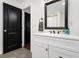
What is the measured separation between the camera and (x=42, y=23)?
7.90ft

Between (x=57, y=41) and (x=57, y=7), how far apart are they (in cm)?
97

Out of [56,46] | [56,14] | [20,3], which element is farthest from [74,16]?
[20,3]

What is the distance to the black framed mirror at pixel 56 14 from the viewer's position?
5.78 ft

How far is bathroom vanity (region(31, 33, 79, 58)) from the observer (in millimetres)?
1167

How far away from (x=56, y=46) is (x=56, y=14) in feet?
3.01

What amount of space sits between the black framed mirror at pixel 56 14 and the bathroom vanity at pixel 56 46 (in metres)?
0.46

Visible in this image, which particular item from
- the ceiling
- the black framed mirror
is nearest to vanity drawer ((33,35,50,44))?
the black framed mirror

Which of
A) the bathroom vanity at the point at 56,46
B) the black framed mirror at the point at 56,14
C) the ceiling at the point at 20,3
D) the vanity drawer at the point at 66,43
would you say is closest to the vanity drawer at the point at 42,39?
the bathroom vanity at the point at 56,46

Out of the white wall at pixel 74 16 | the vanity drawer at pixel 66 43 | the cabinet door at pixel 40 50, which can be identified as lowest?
the cabinet door at pixel 40 50

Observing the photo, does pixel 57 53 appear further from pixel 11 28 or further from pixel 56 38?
pixel 11 28

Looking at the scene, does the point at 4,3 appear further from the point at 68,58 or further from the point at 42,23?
the point at 68,58

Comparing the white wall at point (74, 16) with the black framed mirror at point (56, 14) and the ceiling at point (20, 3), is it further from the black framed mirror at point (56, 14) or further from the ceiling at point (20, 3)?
the ceiling at point (20, 3)

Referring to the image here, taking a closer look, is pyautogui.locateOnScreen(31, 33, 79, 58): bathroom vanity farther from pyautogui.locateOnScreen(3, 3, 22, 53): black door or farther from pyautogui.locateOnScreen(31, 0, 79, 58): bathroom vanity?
pyautogui.locateOnScreen(3, 3, 22, 53): black door

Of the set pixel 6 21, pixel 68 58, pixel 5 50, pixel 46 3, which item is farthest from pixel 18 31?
pixel 68 58
